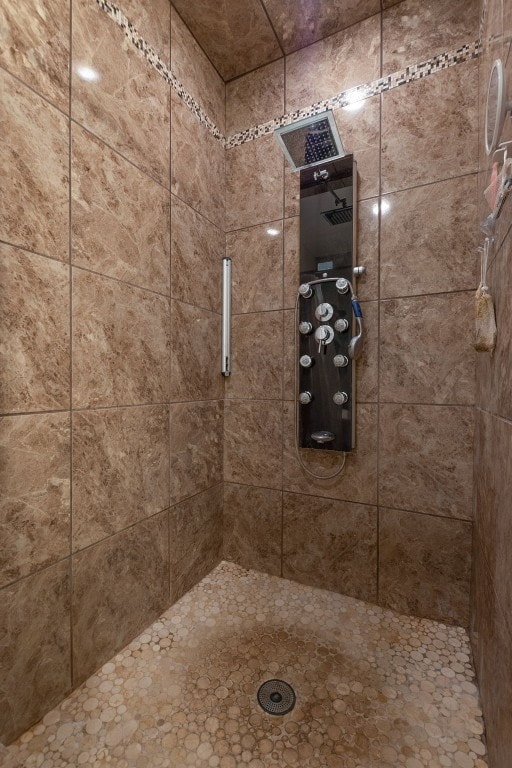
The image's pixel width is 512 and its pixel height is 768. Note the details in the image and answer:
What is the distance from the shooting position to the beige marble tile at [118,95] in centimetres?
110

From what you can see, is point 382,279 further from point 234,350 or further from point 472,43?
point 472,43

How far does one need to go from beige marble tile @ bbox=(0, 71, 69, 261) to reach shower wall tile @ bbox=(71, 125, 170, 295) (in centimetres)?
4

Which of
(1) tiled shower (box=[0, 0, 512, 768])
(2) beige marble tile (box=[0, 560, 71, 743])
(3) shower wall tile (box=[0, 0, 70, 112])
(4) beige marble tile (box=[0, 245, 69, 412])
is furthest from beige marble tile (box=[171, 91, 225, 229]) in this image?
(2) beige marble tile (box=[0, 560, 71, 743])

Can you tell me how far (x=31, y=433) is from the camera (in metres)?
0.98

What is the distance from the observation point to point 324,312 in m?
1.57

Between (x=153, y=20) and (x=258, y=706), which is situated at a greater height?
(x=153, y=20)

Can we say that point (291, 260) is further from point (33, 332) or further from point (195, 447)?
point (33, 332)

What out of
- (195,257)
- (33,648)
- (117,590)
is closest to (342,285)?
(195,257)

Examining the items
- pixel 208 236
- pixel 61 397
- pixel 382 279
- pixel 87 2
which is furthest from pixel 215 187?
pixel 61 397

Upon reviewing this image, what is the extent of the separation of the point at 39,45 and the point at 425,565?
229cm

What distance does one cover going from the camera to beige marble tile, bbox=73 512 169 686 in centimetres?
113

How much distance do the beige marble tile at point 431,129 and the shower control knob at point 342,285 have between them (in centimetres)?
44

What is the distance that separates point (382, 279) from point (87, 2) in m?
1.44

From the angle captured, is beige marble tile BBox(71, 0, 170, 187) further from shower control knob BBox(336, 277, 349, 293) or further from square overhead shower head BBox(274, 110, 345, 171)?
shower control knob BBox(336, 277, 349, 293)
